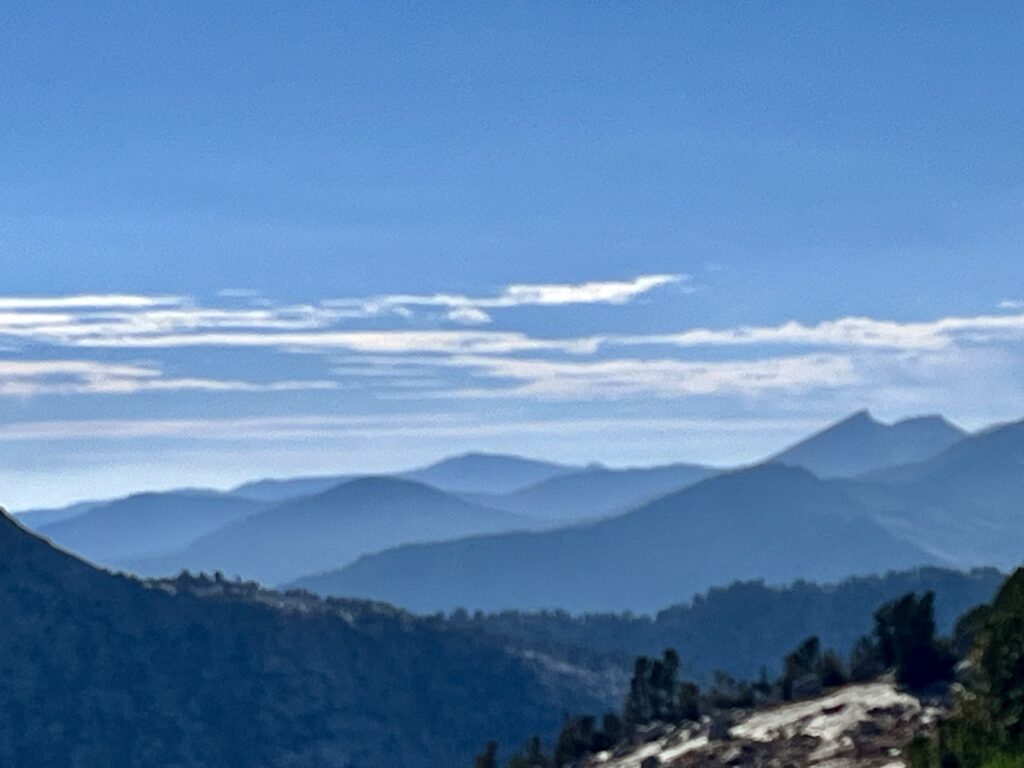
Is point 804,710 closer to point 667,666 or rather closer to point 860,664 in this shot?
point 860,664

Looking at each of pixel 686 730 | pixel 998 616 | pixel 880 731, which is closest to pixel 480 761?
pixel 686 730

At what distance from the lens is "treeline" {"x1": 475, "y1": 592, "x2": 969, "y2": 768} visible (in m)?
72.2

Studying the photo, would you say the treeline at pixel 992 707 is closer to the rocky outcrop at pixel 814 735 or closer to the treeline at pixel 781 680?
the rocky outcrop at pixel 814 735

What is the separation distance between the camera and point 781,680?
84.4m

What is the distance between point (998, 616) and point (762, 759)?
9.99m

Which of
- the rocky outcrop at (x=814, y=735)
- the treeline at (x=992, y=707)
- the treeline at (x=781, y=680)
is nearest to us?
the treeline at (x=992, y=707)

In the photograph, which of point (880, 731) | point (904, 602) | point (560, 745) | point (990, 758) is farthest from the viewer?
point (560, 745)

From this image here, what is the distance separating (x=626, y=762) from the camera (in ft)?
242

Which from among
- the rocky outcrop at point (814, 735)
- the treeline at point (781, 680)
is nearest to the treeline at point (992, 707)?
the rocky outcrop at point (814, 735)

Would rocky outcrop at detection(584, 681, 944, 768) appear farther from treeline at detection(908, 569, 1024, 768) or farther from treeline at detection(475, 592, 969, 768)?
treeline at detection(908, 569, 1024, 768)

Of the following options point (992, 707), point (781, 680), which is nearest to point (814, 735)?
point (992, 707)

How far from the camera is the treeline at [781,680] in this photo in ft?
237

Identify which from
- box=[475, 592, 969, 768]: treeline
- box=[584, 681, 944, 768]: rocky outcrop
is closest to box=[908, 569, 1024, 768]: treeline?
box=[584, 681, 944, 768]: rocky outcrop

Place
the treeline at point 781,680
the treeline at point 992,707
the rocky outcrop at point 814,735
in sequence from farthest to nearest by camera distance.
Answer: the treeline at point 781,680
the rocky outcrop at point 814,735
the treeline at point 992,707
